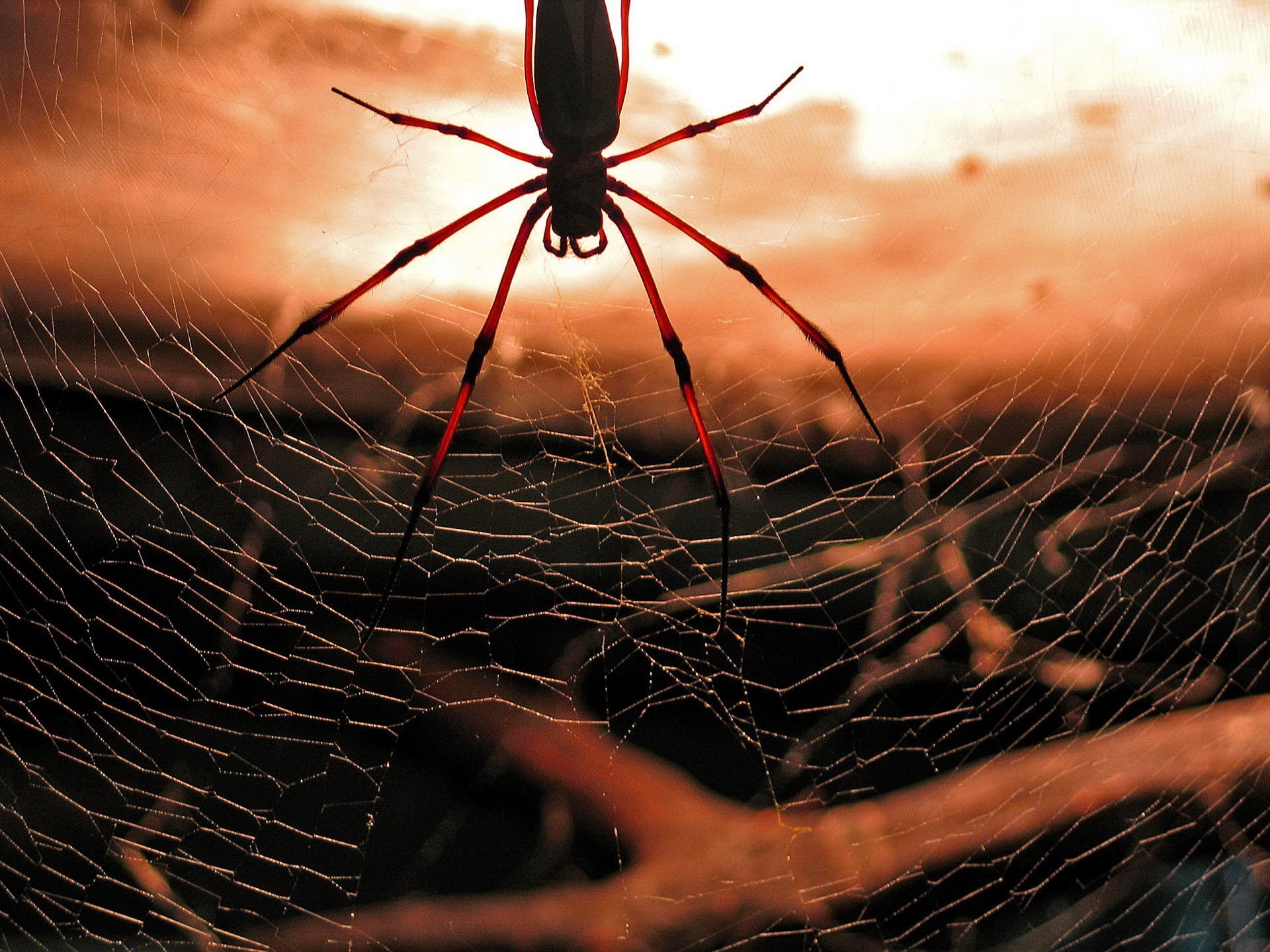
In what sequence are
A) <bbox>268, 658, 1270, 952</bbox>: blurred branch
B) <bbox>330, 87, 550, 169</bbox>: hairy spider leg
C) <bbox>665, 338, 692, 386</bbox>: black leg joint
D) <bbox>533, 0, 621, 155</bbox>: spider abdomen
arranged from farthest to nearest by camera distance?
<bbox>268, 658, 1270, 952</bbox>: blurred branch
<bbox>665, 338, 692, 386</bbox>: black leg joint
<bbox>330, 87, 550, 169</bbox>: hairy spider leg
<bbox>533, 0, 621, 155</bbox>: spider abdomen

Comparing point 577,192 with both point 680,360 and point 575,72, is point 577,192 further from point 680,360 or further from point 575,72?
point 680,360

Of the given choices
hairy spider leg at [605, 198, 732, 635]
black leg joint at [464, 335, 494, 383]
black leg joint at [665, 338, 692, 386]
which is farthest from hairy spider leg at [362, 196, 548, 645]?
black leg joint at [665, 338, 692, 386]

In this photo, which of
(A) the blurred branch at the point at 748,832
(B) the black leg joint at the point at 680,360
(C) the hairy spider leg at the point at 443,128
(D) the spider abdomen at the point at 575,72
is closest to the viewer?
(D) the spider abdomen at the point at 575,72

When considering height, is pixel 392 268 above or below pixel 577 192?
below

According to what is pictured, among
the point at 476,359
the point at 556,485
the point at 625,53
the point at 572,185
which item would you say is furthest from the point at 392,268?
the point at 556,485

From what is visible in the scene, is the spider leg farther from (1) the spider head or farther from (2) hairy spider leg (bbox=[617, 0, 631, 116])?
(2) hairy spider leg (bbox=[617, 0, 631, 116])

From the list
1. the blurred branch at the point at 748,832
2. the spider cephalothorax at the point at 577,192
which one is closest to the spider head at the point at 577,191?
the spider cephalothorax at the point at 577,192

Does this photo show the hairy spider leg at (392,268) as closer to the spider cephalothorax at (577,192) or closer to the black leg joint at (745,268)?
the spider cephalothorax at (577,192)
